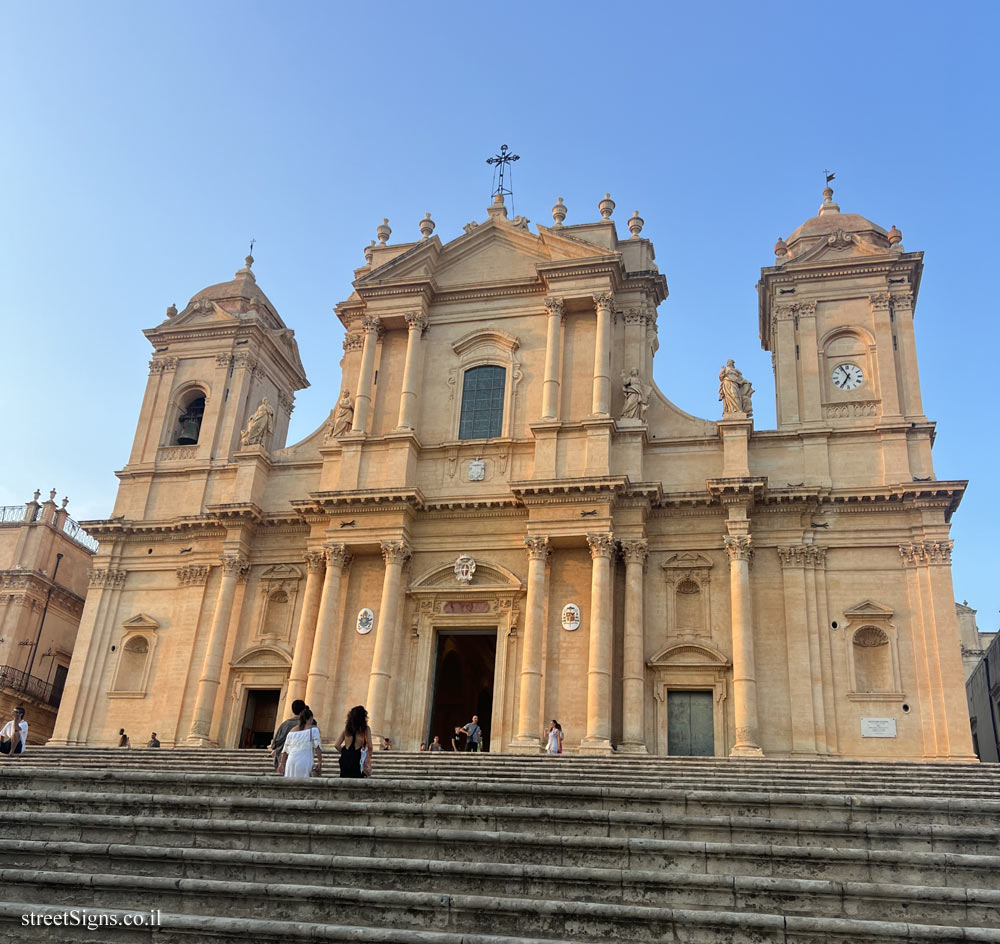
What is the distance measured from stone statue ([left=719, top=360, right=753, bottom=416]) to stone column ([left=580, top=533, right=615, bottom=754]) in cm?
478

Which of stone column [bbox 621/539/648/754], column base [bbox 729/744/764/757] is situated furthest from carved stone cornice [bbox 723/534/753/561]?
column base [bbox 729/744/764/757]

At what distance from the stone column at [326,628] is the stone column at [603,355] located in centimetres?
750

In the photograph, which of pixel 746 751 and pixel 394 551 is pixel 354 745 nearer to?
pixel 746 751

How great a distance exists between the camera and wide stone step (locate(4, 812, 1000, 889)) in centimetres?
842

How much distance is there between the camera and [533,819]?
9.73 m

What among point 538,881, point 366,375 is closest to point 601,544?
point 366,375

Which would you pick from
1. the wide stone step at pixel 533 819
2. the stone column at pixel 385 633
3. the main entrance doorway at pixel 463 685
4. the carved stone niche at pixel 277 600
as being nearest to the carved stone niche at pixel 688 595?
the stone column at pixel 385 633

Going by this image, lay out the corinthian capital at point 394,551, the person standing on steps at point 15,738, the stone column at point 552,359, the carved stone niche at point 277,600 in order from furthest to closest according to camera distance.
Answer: the carved stone niche at point 277,600
the stone column at point 552,359
the corinthian capital at point 394,551
the person standing on steps at point 15,738

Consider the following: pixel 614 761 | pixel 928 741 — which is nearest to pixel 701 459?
pixel 928 741

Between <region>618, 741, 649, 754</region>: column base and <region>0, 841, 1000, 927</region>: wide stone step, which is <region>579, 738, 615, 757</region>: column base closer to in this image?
<region>618, 741, 649, 754</region>: column base

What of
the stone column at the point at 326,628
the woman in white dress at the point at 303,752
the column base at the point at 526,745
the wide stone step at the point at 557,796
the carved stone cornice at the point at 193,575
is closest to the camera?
the wide stone step at the point at 557,796

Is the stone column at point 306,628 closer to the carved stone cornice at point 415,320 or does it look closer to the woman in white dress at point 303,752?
the carved stone cornice at point 415,320

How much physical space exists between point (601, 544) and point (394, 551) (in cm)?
525

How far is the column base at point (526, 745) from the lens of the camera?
21.6 metres
